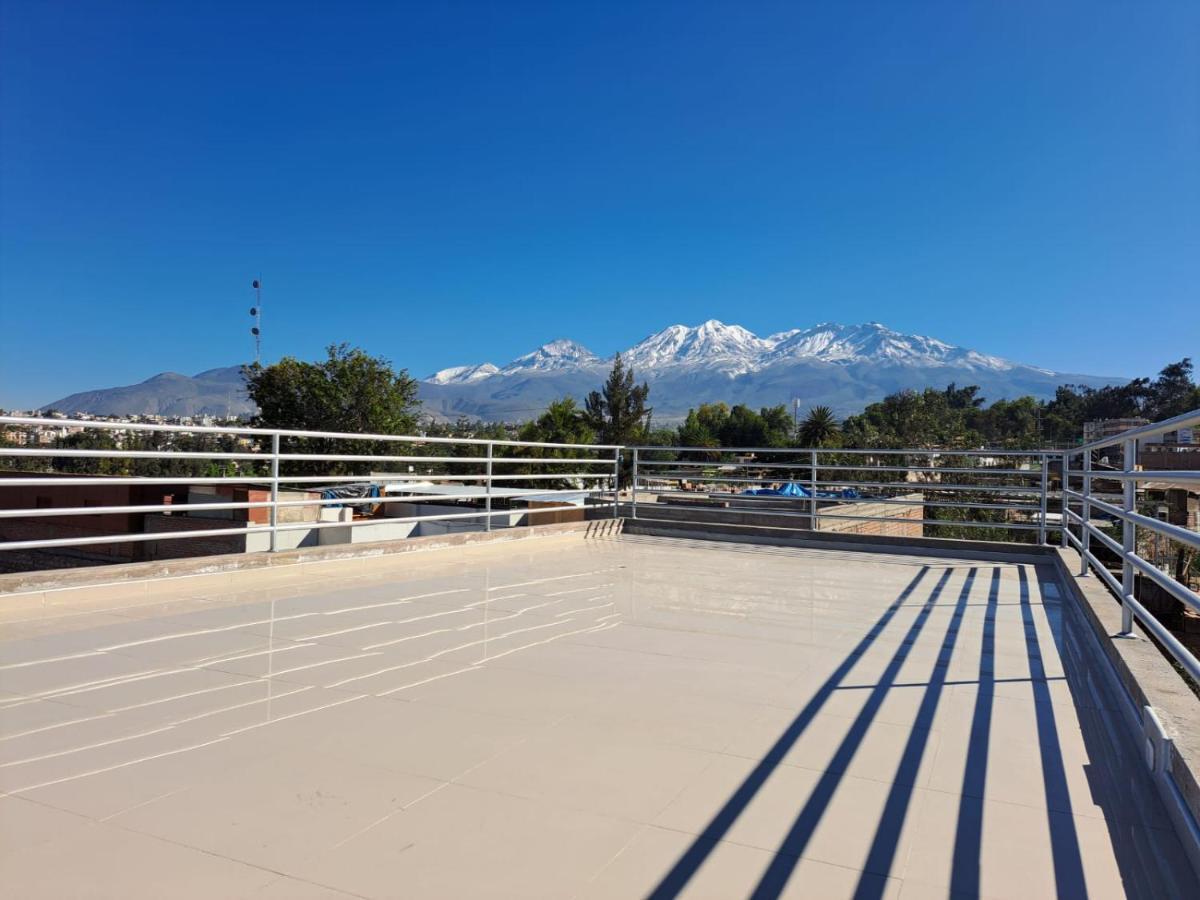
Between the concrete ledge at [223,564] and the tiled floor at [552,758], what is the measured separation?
161 millimetres

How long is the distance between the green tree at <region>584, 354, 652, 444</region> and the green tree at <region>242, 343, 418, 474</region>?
15.1m

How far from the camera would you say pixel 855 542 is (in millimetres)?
7426

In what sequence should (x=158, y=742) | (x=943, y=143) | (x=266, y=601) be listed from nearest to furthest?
(x=158, y=742) → (x=266, y=601) → (x=943, y=143)

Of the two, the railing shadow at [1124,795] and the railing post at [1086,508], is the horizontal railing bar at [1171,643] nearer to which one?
the railing shadow at [1124,795]

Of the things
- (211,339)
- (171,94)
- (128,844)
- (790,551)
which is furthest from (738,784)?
(211,339)

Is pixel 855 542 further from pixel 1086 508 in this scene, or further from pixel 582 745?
pixel 582 745

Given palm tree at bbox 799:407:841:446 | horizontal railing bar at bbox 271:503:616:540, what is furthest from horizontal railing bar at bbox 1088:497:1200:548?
palm tree at bbox 799:407:841:446

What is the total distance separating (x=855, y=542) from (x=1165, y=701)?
5.44 m

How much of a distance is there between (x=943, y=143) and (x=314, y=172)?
48722 millimetres

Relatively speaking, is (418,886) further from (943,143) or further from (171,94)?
(171,94)

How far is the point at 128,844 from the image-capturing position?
4.90 ft

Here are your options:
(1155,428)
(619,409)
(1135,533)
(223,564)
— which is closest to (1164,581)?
(1155,428)

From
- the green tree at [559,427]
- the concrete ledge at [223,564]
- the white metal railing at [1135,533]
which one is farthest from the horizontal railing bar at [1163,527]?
the green tree at [559,427]

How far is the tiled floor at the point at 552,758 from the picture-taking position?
4.70 ft
